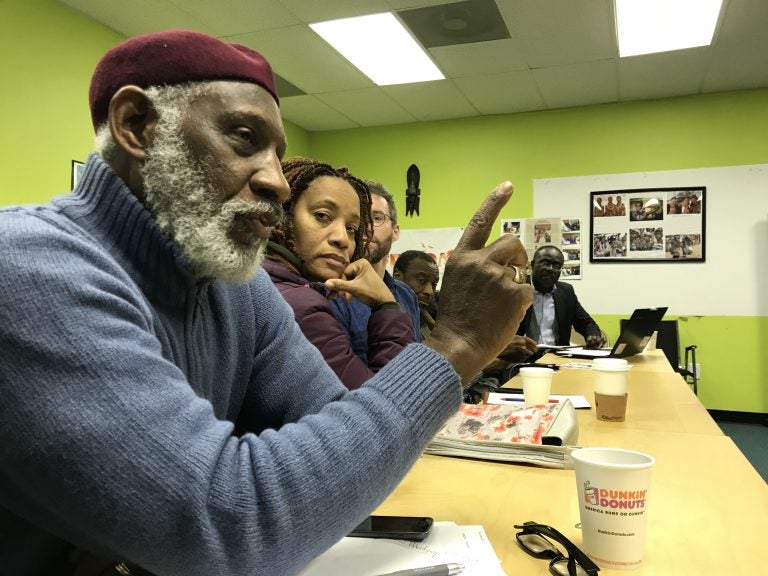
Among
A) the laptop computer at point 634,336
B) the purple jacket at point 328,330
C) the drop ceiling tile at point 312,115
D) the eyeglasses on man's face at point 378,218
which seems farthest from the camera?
the drop ceiling tile at point 312,115

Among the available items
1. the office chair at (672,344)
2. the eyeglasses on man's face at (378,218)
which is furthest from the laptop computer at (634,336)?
the office chair at (672,344)

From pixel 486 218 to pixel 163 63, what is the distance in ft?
1.51

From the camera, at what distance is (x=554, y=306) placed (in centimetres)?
462

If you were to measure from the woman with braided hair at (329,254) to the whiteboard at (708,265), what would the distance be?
3885mm

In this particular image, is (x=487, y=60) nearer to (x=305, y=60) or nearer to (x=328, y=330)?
(x=305, y=60)

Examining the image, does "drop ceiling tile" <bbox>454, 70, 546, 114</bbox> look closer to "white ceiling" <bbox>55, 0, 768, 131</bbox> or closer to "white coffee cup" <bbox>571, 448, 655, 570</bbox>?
"white ceiling" <bbox>55, 0, 768, 131</bbox>

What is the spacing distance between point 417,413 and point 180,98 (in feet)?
1.66

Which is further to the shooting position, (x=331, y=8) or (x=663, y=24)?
(x=663, y=24)

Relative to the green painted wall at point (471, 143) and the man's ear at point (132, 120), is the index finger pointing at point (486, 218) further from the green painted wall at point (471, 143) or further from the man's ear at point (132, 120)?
the green painted wall at point (471, 143)

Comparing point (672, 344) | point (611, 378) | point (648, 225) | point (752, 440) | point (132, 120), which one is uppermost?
point (648, 225)

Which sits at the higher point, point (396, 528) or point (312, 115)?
point (312, 115)

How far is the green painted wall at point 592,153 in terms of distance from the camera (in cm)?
469

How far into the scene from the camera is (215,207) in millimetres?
791

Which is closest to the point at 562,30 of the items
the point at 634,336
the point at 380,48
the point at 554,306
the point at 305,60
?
the point at 380,48
